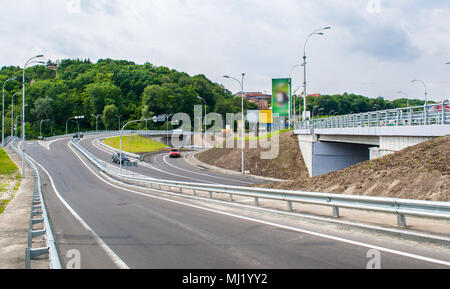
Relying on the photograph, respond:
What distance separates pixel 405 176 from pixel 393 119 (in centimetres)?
880

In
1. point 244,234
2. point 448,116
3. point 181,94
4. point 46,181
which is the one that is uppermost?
point 181,94

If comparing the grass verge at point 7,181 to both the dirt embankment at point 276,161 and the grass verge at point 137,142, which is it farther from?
the grass verge at point 137,142

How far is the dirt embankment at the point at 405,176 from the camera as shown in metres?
12.7

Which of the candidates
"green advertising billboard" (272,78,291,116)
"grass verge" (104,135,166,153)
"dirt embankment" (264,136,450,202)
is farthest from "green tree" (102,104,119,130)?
"dirt embankment" (264,136,450,202)

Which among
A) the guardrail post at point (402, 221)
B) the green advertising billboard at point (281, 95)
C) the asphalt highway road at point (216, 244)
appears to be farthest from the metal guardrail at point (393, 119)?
the asphalt highway road at point (216, 244)

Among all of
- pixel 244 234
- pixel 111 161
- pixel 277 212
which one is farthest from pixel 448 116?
pixel 111 161

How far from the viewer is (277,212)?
12.3 meters

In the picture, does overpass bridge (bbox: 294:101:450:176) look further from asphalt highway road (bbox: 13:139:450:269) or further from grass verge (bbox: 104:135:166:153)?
grass verge (bbox: 104:135:166:153)

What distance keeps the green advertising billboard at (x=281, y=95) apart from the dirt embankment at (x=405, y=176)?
3114 centimetres

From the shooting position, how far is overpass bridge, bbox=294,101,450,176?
19172 mm

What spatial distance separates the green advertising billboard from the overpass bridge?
298 centimetres

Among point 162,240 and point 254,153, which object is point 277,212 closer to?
point 162,240

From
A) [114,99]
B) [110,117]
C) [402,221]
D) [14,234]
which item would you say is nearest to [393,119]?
[402,221]
